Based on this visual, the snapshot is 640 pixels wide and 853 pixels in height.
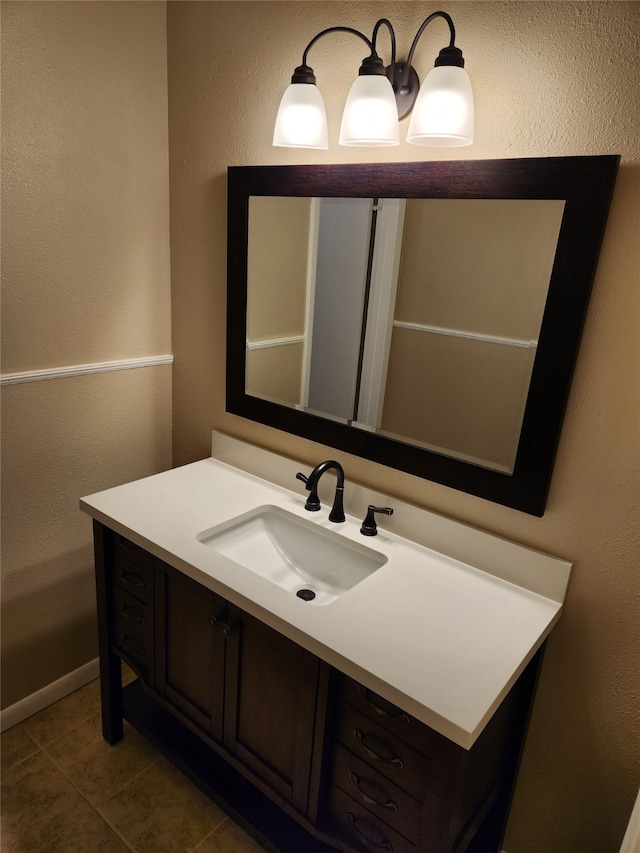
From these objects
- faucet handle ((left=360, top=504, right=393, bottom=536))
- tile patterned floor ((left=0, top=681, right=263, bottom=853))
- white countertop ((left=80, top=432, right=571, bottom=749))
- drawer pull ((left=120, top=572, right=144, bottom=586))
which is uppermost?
faucet handle ((left=360, top=504, right=393, bottom=536))

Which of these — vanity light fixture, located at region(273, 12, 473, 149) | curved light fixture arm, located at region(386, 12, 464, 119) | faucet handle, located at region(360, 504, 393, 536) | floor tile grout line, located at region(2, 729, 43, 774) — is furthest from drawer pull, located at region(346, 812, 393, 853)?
curved light fixture arm, located at region(386, 12, 464, 119)

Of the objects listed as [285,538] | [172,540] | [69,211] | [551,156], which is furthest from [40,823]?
[551,156]

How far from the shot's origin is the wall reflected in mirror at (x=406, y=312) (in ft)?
4.42

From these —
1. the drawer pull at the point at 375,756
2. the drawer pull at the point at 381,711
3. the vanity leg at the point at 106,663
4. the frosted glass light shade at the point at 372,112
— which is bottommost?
the vanity leg at the point at 106,663

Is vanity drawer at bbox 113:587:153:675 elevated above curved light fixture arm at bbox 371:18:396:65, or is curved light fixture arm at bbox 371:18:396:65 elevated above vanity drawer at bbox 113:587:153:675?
curved light fixture arm at bbox 371:18:396:65

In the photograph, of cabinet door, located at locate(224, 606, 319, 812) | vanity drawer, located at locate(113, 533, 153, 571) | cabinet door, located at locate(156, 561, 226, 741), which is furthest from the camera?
vanity drawer, located at locate(113, 533, 153, 571)

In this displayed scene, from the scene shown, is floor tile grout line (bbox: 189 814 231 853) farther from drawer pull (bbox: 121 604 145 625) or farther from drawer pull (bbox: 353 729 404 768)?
drawer pull (bbox: 353 729 404 768)

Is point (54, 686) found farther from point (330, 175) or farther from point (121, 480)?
point (330, 175)

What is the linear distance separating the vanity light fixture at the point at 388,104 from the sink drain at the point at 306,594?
3.72 feet

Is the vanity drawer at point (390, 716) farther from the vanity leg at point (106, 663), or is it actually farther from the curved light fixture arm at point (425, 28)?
the curved light fixture arm at point (425, 28)

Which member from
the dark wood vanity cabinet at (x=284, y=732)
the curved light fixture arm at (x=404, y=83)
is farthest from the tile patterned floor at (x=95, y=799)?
the curved light fixture arm at (x=404, y=83)

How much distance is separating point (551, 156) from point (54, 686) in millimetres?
2240

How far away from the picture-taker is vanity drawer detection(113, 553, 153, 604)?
1.67 meters

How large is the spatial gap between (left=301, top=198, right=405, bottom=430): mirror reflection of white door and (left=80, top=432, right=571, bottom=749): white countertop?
12.6 inches
